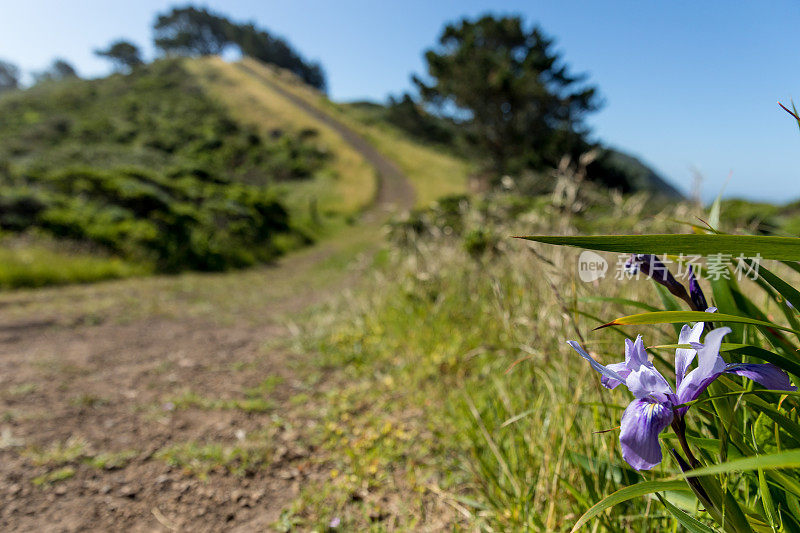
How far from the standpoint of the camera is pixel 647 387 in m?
0.59

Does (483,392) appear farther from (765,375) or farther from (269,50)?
(269,50)

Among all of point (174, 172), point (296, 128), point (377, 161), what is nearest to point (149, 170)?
point (174, 172)

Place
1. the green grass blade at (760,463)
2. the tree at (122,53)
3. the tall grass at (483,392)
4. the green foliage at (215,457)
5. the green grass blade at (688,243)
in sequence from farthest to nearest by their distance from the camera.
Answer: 1. the tree at (122,53)
2. the green foliage at (215,457)
3. the tall grass at (483,392)
4. the green grass blade at (688,243)
5. the green grass blade at (760,463)

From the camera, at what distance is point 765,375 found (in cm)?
60

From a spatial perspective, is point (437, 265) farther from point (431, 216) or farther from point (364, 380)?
point (431, 216)

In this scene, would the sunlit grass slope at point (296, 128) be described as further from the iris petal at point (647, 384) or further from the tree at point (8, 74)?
the tree at point (8, 74)

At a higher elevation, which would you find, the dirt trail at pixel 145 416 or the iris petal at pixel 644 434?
the iris petal at pixel 644 434

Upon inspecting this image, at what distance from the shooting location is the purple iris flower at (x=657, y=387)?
566mm

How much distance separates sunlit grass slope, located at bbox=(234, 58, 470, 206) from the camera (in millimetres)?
23141

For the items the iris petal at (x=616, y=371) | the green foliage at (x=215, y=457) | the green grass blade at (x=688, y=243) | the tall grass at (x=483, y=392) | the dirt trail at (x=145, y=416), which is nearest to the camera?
the green grass blade at (x=688, y=243)

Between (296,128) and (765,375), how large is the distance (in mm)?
29739

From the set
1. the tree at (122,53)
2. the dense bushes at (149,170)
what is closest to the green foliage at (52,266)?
the dense bushes at (149,170)

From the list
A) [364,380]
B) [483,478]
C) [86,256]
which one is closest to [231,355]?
[364,380]

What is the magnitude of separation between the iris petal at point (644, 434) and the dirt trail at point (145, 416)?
1.60 m
